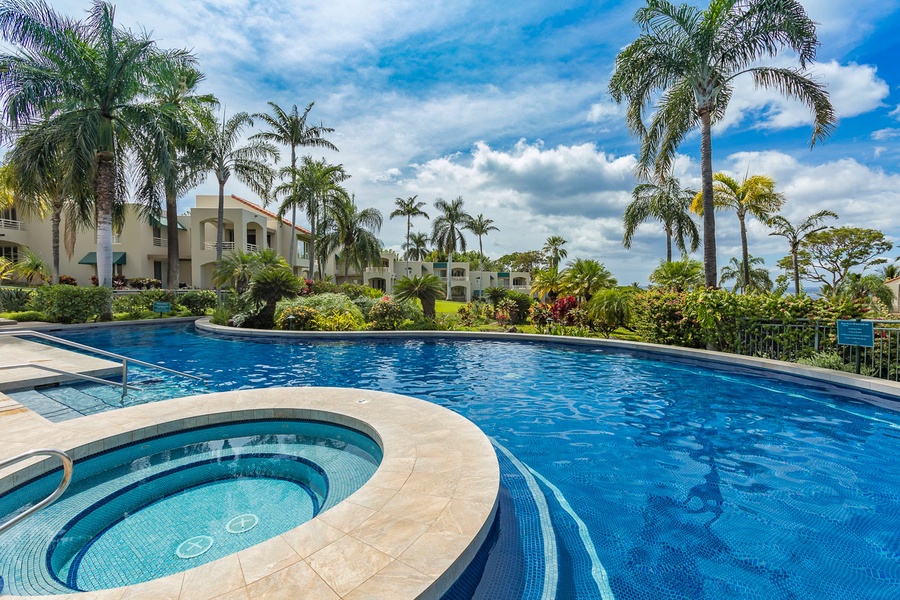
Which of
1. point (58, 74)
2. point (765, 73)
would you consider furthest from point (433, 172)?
point (58, 74)

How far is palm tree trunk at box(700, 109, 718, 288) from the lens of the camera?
13617mm

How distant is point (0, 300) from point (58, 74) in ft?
38.3

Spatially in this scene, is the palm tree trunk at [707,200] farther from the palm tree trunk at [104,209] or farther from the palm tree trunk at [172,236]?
the palm tree trunk at [172,236]

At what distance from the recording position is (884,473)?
481 centimetres

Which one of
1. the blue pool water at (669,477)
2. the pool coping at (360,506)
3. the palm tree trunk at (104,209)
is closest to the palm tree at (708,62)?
the blue pool water at (669,477)

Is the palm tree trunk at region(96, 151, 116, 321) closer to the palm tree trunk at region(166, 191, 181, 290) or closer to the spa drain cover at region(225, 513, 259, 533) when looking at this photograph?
the palm tree trunk at region(166, 191, 181, 290)

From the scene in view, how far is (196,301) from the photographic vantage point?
77.0ft

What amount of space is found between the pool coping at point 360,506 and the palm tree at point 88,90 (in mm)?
15805

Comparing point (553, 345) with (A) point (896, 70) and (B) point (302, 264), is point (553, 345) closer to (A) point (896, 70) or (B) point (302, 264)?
(A) point (896, 70)

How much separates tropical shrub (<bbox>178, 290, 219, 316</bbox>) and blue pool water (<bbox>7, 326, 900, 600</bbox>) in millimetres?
15400

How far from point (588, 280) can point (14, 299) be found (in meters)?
28.6

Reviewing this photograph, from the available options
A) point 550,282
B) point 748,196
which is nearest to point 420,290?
point 550,282

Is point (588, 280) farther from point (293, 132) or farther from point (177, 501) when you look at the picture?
point (293, 132)

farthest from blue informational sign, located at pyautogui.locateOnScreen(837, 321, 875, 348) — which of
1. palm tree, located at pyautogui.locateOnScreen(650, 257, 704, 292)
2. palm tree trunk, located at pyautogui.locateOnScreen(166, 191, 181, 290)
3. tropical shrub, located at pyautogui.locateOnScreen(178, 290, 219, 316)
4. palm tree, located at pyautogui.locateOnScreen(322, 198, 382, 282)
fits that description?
palm tree, located at pyautogui.locateOnScreen(322, 198, 382, 282)
